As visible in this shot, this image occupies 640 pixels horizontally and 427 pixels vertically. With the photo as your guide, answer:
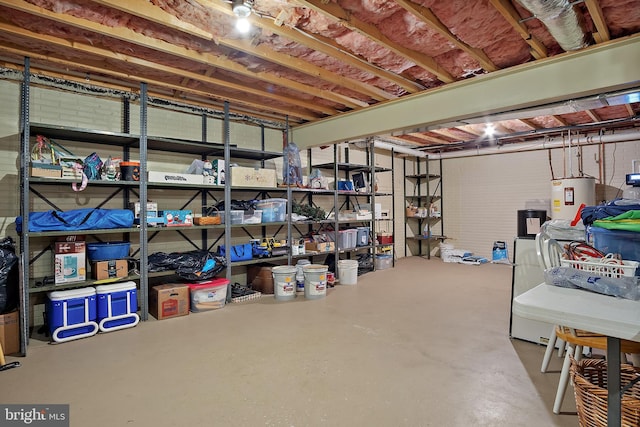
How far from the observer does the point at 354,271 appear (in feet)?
18.6

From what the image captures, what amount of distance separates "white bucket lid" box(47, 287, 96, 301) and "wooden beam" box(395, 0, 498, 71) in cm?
383

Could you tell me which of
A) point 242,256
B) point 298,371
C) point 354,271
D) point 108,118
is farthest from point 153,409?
point 354,271

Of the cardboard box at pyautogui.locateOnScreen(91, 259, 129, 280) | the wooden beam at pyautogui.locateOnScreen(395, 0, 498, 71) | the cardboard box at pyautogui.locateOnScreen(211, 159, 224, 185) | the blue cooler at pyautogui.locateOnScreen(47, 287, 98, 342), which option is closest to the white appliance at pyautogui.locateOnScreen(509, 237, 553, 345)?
the wooden beam at pyautogui.locateOnScreen(395, 0, 498, 71)

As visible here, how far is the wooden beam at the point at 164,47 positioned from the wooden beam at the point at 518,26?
2.12 m

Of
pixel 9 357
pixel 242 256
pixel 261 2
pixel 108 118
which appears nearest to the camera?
pixel 261 2

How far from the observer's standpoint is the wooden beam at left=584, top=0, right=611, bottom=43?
2412 millimetres

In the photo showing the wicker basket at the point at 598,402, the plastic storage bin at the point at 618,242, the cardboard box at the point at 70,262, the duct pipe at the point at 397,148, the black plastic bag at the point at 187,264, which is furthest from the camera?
the duct pipe at the point at 397,148

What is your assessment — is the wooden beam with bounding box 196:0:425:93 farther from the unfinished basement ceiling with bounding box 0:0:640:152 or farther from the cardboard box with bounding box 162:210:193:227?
the cardboard box with bounding box 162:210:193:227

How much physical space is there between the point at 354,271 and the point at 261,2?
163 inches

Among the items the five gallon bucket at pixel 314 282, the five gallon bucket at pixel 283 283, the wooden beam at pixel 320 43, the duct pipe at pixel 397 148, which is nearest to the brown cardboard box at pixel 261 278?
the five gallon bucket at pixel 283 283

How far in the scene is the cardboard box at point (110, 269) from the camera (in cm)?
359

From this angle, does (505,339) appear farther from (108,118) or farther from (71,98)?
(71,98)

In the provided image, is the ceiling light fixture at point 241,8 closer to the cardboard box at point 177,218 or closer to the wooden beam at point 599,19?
the wooden beam at point 599,19

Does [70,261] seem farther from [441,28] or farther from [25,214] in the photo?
[441,28]
